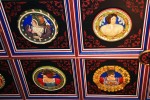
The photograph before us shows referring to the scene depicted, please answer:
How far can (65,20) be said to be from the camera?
11.1ft

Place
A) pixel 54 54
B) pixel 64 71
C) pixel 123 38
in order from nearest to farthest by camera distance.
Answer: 1. pixel 123 38
2. pixel 54 54
3. pixel 64 71

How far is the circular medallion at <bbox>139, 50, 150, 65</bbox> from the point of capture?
358cm

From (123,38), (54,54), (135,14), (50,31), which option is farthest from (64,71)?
(135,14)

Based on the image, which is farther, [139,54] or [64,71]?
[64,71]

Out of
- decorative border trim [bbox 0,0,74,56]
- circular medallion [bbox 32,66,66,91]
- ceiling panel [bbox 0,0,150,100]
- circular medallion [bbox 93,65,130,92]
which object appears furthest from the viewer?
circular medallion [bbox 32,66,66,91]

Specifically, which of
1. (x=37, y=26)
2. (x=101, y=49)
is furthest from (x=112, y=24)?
(x=37, y=26)

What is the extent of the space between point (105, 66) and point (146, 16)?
40.6 inches

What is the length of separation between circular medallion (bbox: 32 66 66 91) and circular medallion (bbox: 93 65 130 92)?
0.54 meters

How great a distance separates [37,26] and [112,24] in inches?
38.8

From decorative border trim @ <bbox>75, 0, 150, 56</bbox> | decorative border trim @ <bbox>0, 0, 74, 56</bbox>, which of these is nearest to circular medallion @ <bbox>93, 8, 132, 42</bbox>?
decorative border trim @ <bbox>75, 0, 150, 56</bbox>

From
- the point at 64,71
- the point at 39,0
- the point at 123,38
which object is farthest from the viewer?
the point at 64,71

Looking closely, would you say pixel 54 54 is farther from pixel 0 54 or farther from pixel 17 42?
pixel 0 54

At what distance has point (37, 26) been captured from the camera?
11.4ft

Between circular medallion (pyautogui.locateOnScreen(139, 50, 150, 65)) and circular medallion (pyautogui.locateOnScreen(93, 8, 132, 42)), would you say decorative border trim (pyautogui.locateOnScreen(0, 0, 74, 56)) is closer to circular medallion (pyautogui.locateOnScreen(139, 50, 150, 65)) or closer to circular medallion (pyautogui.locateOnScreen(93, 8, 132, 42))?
circular medallion (pyautogui.locateOnScreen(93, 8, 132, 42))
